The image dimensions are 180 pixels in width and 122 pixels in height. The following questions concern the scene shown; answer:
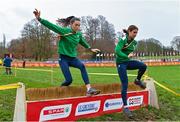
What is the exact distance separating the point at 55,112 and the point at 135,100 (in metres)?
3.24

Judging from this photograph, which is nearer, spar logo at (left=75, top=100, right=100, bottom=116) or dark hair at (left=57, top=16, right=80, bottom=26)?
spar logo at (left=75, top=100, right=100, bottom=116)

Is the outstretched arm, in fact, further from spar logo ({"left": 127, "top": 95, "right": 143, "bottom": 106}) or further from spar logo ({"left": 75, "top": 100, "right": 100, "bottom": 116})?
spar logo ({"left": 127, "top": 95, "right": 143, "bottom": 106})

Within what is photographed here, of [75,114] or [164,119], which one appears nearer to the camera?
[75,114]

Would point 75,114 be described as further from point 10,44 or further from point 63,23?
point 10,44

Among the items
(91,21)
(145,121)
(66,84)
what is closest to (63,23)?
(66,84)

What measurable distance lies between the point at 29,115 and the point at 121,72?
286 cm

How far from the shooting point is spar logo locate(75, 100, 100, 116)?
8.39 metres

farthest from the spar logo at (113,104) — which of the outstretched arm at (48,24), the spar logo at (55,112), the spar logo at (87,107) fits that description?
A: the outstretched arm at (48,24)

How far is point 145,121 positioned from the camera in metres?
8.71

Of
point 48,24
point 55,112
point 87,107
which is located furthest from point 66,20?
point 55,112

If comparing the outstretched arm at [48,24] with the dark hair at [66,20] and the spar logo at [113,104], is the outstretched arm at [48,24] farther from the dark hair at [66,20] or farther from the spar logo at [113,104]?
the spar logo at [113,104]

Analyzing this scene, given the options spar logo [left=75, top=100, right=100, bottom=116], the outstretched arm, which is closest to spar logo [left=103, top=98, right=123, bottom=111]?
spar logo [left=75, top=100, right=100, bottom=116]

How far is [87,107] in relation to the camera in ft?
28.2

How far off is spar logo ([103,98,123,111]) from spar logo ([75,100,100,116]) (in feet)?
1.15
